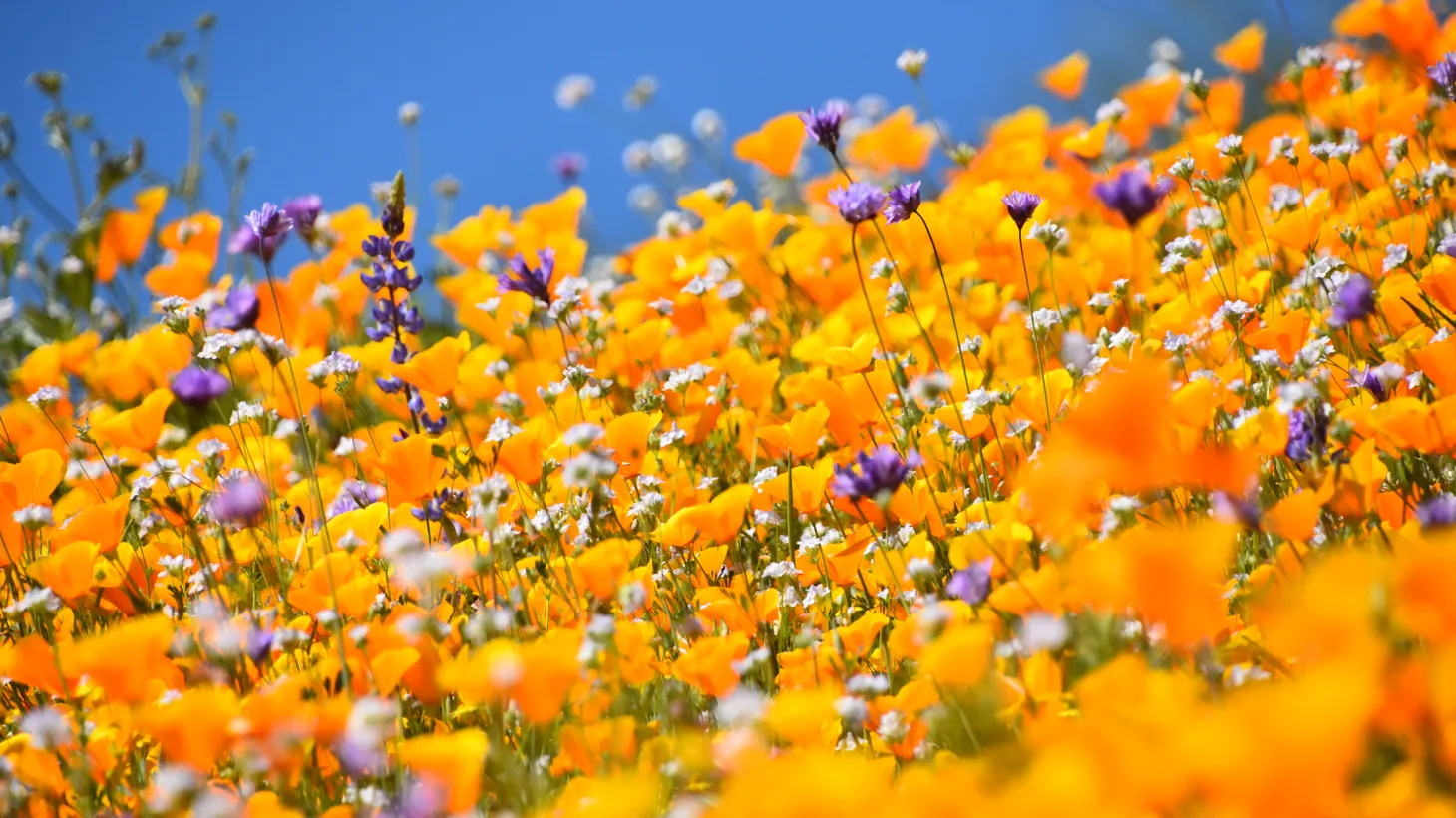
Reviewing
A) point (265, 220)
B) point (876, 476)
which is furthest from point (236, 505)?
point (876, 476)

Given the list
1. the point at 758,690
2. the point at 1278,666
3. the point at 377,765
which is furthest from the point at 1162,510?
the point at 377,765

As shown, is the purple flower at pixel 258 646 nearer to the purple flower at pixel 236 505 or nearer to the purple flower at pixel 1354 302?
the purple flower at pixel 236 505

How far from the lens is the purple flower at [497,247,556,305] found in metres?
2.66

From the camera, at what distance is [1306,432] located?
1592mm

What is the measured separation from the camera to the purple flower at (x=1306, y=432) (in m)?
1.56

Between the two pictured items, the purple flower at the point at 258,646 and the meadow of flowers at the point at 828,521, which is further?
the purple flower at the point at 258,646

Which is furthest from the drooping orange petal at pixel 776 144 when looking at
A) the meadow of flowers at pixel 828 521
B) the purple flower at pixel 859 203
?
the purple flower at pixel 859 203

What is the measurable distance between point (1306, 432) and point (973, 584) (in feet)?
1.55

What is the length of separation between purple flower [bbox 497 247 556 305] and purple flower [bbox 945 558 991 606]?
4.47 feet

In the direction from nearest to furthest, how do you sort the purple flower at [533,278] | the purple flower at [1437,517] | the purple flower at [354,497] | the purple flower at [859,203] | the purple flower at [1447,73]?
the purple flower at [1437,517]
the purple flower at [859,203]
the purple flower at [1447,73]
the purple flower at [354,497]
the purple flower at [533,278]

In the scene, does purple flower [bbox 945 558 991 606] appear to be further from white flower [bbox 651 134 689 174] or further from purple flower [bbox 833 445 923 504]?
Answer: white flower [bbox 651 134 689 174]

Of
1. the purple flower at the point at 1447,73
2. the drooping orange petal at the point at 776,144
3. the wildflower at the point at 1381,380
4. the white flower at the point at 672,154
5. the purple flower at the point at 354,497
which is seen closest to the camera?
the wildflower at the point at 1381,380

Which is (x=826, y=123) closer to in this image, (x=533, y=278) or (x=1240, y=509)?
(x=533, y=278)

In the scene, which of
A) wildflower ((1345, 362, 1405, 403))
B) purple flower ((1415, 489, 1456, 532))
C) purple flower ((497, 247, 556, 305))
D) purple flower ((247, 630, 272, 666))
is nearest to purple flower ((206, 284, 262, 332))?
purple flower ((497, 247, 556, 305))
